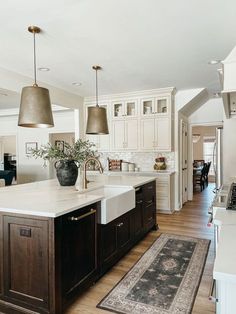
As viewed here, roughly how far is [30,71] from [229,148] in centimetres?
355

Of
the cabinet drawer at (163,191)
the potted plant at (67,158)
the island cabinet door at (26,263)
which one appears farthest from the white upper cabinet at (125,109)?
the island cabinet door at (26,263)

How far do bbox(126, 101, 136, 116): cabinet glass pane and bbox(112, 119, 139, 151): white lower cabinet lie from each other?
175mm

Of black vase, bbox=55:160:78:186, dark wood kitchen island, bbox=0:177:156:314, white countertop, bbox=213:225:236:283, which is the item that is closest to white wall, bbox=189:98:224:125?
black vase, bbox=55:160:78:186

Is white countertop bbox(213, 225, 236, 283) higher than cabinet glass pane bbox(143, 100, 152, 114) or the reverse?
the reverse

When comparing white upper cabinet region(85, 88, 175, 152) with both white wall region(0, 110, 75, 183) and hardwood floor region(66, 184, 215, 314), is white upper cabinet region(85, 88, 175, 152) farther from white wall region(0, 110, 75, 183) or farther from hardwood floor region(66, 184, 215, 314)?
white wall region(0, 110, 75, 183)

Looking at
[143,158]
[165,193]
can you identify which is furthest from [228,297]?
[143,158]

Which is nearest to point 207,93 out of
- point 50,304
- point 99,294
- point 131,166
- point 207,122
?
point 207,122

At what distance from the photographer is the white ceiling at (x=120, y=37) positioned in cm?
230

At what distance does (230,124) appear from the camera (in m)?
4.11

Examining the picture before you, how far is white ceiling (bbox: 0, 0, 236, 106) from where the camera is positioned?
230cm

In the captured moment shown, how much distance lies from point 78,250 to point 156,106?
404 centimetres

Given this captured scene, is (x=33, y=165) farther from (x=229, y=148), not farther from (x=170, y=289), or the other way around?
(x=170, y=289)

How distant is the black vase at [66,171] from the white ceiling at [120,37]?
1475mm

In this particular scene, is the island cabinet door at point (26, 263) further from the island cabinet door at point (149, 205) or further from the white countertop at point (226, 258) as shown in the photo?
the island cabinet door at point (149, 205)
